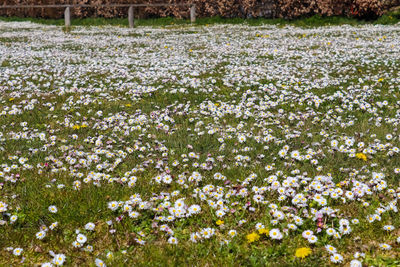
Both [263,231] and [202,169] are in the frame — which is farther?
[202,169]

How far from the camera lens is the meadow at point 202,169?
3.48 meters

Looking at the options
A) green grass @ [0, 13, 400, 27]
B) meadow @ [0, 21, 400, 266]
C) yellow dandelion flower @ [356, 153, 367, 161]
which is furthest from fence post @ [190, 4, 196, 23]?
yellow dandelion flower @ [356, 153, 367, 161]

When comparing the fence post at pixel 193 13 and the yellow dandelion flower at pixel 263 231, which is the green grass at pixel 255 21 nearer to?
the fence post at pixel 193 13

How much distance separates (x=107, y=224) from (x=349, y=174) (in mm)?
2859

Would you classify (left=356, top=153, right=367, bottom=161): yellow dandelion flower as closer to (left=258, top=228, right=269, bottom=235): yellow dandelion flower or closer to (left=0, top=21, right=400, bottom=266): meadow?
(left=0, top=21, right=400, bottom=266): meadow

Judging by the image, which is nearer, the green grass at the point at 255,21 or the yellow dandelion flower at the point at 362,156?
the yellow dandelion flower at the point at 362,156

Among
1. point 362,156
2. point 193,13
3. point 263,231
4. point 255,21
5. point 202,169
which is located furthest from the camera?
point 193,13

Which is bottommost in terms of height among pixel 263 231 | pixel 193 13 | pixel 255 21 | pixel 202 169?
pixel 263 231

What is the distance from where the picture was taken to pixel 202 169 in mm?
4832

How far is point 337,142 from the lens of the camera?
17.9ft

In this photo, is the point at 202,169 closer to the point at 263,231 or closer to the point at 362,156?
the point at 263,231

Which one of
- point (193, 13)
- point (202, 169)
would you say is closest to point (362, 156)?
point (202, 169)

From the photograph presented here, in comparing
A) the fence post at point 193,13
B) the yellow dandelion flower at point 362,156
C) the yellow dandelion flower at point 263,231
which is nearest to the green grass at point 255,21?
the fence post at point 193,13

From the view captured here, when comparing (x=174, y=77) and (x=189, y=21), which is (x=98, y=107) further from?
(x=189, y=21)
